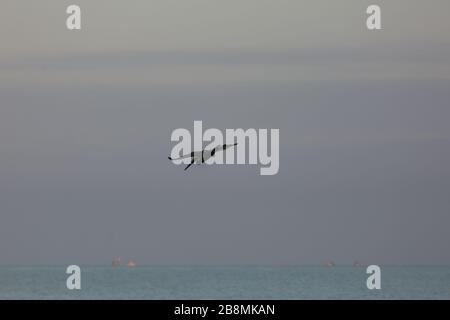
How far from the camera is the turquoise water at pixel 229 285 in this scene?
393 feet

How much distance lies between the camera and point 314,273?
17862 centimetres

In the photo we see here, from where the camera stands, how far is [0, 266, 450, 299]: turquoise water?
393ft

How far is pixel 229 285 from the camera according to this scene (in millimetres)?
→ 139750
